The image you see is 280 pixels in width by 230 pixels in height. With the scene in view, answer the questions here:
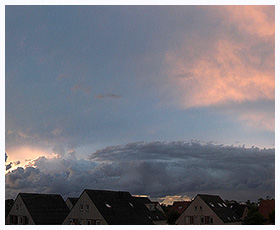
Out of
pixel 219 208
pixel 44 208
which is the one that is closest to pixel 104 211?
pixel 44 208

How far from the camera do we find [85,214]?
55844mm

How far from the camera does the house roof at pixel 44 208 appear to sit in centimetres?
6256

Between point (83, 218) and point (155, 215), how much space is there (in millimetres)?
21109

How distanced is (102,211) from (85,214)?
312 cm

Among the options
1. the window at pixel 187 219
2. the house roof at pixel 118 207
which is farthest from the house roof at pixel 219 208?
the house roof at pixel 118 207

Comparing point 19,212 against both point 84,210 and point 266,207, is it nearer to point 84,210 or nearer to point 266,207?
point 84,210

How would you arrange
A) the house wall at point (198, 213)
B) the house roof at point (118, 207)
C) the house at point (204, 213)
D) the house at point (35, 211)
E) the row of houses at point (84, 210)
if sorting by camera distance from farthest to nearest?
the house at point (204, 213) < the house wall at point (198, 213) < the house at point (35, 211) < the row of houses at point (84, 210) < the house roof at point (118, 207)

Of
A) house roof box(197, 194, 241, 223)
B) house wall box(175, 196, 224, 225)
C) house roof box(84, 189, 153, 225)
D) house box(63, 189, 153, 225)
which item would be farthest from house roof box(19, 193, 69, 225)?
house roof box(197, 194, 241, 223)

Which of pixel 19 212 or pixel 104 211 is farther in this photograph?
pixel 19 212

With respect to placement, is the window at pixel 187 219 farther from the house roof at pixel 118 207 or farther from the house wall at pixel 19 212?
the house wall at pixel 19 212

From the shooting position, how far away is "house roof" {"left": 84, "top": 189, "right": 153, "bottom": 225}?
5499 cm

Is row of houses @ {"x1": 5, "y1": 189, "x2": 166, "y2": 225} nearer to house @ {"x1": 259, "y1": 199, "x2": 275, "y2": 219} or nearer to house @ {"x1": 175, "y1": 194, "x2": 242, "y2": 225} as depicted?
house @ {"x1": 175, "y1": 194, "x2": 242, "y2": 225}

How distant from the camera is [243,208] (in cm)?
9431

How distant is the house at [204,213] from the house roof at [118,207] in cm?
1225
